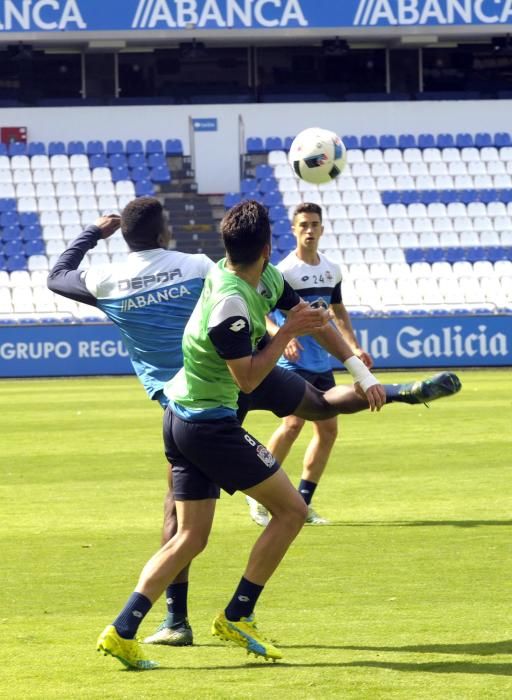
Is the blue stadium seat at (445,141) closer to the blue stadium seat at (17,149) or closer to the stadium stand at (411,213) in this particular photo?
the stadium stand at (411,213)

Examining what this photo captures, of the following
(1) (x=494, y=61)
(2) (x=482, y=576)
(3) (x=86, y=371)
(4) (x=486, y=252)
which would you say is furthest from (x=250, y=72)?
(2) (x=482, y=576)

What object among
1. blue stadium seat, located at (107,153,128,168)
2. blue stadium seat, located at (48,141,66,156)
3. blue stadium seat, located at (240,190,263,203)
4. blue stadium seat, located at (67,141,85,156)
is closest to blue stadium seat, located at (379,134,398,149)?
blue stadium seat, located at (240,190,263,203)

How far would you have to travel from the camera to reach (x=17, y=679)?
243 inches

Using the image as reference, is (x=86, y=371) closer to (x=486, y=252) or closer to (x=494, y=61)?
(x=486, y=252)

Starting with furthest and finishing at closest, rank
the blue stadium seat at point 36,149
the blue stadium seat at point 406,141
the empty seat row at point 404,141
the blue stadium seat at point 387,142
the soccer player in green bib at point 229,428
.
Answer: the blue stadium seat at point 406,141
the blue stadium seat at point 387,142
the empty seat row at point 404,141
the blue stadium seat at point 36,149
the soccer player in green bib at point 229,428

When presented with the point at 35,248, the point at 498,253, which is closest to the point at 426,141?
the point at 498,253

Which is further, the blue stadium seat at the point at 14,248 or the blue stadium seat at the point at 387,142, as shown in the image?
the blue stadium seat at the point at 387,142

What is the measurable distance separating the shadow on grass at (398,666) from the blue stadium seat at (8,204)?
31.2m

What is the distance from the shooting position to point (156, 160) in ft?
128

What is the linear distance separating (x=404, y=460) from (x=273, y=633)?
759cm

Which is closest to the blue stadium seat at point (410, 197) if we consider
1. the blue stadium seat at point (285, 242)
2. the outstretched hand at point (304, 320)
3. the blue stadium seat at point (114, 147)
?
the blue stadium seat at point (285, 242)

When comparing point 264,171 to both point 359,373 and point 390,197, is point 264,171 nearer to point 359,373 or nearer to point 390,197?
point 390,197

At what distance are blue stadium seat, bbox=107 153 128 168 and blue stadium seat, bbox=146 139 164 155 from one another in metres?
0.95

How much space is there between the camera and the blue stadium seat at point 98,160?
125 feet
